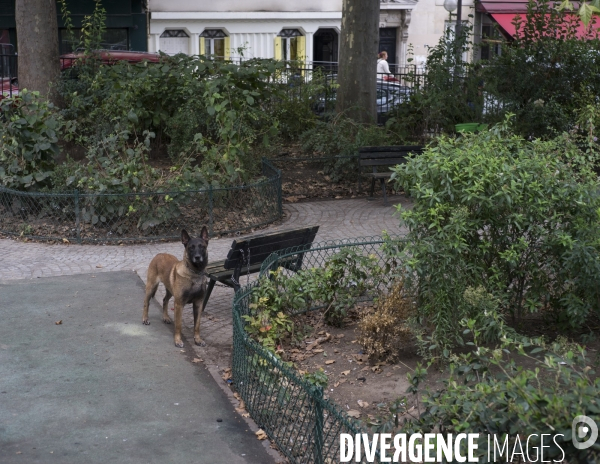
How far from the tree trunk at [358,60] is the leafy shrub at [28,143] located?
20.9ft

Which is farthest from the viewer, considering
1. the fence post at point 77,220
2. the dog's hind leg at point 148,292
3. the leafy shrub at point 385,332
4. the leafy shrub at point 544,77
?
the leafy shrub at point 544,77

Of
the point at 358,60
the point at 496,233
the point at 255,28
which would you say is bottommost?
the point at 496,233

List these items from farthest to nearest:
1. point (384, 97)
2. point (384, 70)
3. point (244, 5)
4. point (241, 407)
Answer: point (244, 5) < point (384, 70) < point (384, 97) < point (241, 407)

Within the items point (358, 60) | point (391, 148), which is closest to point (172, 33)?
point (358, 60)

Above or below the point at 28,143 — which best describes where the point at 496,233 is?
below

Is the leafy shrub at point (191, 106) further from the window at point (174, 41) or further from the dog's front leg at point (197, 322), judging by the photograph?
the window at point (174, 41)

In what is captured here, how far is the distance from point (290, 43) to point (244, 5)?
263cm

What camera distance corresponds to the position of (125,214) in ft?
39.2

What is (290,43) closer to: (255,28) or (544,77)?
(255,28)

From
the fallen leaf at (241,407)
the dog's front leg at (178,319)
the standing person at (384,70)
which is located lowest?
the fallen leaf at (241,407)

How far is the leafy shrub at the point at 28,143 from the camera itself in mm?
12281

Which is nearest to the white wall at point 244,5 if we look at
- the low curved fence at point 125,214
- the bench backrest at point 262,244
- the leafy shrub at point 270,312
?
the low curved fence at point 125,214

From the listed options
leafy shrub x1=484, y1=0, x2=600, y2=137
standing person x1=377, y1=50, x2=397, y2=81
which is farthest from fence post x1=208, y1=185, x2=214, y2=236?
standing person x1=377, y1=50, x2=397, y2=81

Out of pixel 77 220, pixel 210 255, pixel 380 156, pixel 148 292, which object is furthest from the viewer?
pixel 380 156
